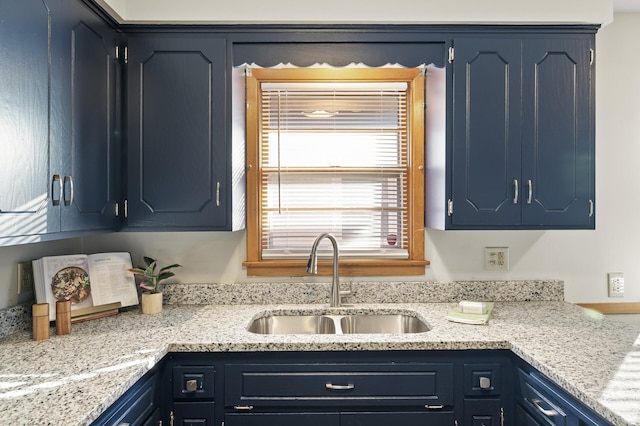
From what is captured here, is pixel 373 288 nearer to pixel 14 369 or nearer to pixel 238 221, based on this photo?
pixel 238 221

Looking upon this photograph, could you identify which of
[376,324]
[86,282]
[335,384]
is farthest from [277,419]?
[86,282]

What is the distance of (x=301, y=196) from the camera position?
2.45m

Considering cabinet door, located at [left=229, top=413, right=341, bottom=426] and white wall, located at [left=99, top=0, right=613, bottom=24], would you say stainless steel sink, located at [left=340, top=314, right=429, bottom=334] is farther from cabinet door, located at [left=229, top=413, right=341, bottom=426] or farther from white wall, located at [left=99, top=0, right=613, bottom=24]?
white wall, located at [left=99, top=0, right=613, bottom=24]

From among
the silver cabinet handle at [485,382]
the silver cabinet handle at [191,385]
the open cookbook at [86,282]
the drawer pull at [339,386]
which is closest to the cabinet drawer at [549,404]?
the silver cabinet handle at [485,382]

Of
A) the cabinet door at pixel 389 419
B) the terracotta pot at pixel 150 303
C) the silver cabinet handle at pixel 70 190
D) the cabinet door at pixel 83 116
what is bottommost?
the cabinet door at pixel 389 419

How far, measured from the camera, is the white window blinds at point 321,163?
245 centimetres

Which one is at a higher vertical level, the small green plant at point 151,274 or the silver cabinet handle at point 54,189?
the silver cabinet handle at point 54,189

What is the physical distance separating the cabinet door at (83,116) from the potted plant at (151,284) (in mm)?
283

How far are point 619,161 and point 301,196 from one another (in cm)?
168

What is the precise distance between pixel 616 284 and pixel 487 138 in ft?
3.69

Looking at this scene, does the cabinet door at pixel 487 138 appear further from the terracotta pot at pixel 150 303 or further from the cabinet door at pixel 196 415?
the terracotta pot at pixel 150 303

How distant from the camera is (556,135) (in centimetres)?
207

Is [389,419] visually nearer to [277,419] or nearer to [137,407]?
[277,419]

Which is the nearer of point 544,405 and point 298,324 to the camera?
point 544,405
